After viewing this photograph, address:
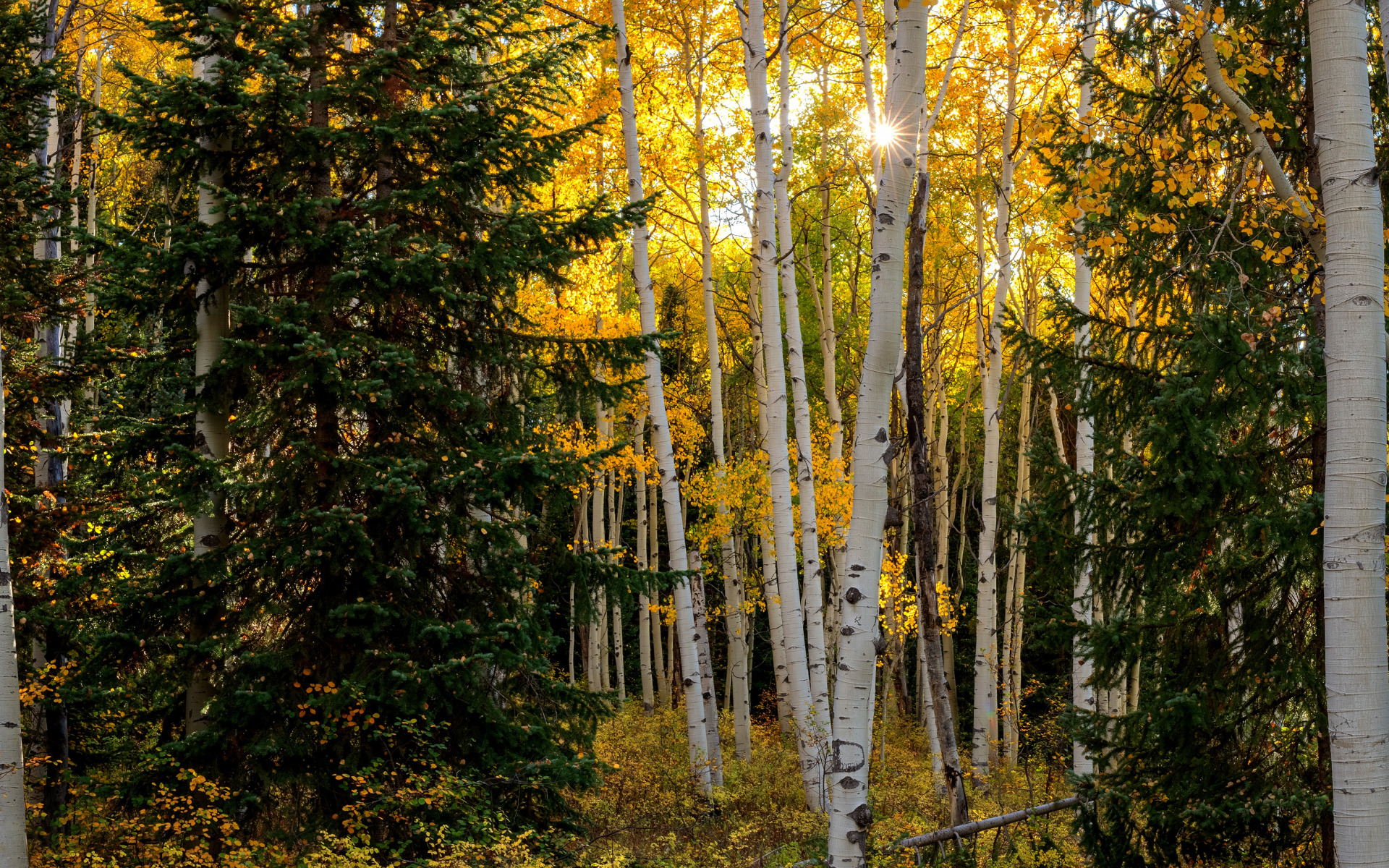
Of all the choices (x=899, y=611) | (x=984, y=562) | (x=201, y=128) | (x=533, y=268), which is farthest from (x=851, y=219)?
(x=201, y=128)

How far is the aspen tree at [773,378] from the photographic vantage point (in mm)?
7082

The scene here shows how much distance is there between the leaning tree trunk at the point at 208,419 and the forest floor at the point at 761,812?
2.63 m

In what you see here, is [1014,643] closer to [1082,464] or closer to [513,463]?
[1082,464]

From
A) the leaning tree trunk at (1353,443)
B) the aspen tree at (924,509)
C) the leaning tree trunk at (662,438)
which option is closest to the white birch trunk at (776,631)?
the leaning tree trunk at (662,438)

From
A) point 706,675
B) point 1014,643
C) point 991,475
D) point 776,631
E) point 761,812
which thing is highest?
point 991,475

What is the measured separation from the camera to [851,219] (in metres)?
16.9

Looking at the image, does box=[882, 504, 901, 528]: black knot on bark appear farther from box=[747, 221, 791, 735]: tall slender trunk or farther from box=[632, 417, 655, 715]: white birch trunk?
box=[632, 417, 655, 715]: white birch trunk

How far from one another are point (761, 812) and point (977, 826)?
3.69 m

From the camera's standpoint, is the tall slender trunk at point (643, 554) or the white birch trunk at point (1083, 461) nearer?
the white birch trunk at point (1083, 461)

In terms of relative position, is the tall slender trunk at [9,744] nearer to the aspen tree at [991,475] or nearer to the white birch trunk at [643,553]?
the aspen tree at [991,475]

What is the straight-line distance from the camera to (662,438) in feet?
27.7

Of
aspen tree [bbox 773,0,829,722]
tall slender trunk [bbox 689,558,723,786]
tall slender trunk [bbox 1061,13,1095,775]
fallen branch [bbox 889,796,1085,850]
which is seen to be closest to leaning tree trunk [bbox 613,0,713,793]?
tall slender trunk [bbox 689,558,723,786]

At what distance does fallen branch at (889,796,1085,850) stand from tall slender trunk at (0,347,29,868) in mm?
5018

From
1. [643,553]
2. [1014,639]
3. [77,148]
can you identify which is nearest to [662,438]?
[643,553]
